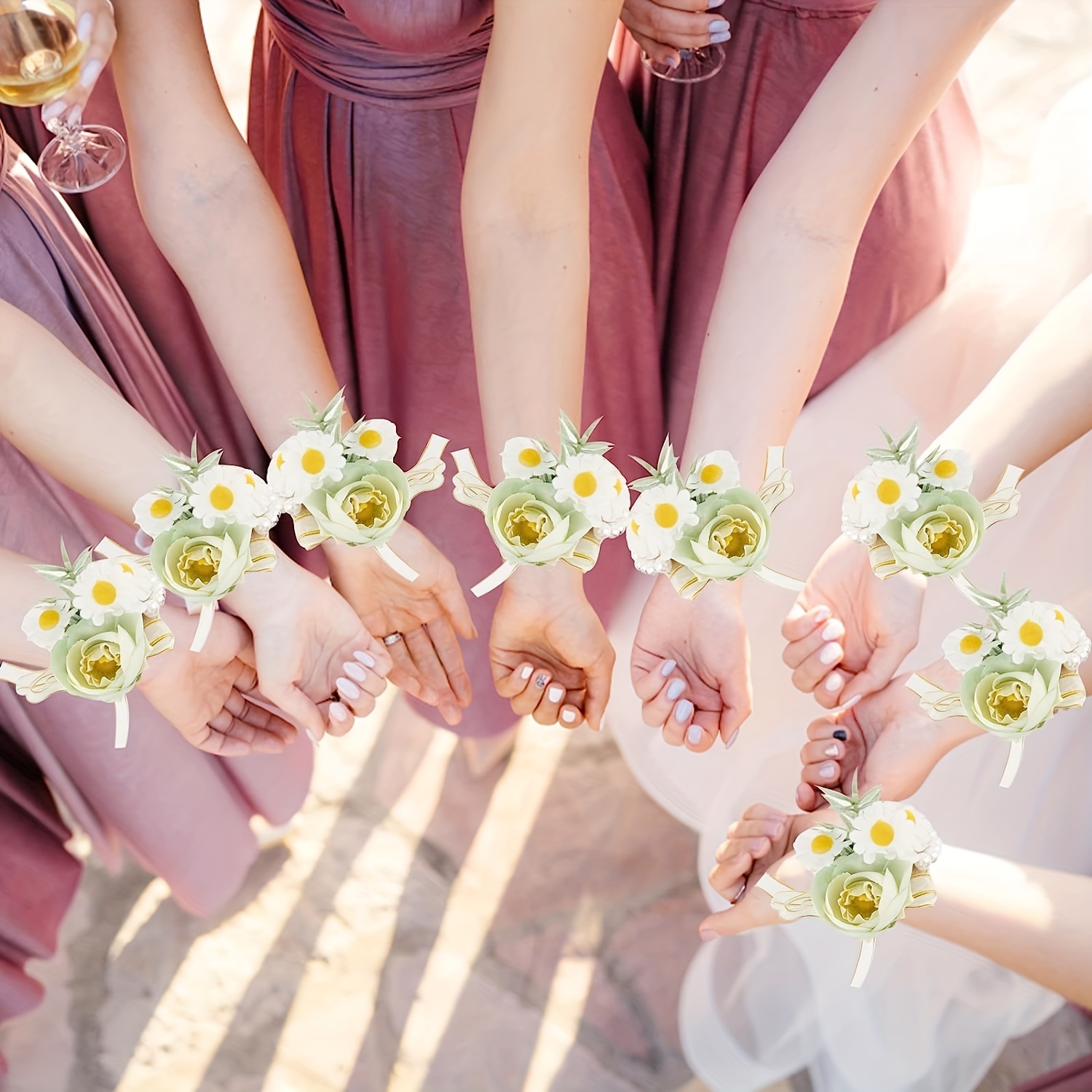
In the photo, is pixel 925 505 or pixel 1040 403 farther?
pixel 1040 403

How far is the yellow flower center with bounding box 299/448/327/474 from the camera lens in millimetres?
785

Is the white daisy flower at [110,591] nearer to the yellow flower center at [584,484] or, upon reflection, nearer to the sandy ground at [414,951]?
the yellow flower center at [584,484]

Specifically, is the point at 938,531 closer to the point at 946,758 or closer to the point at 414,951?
the point at 946,758

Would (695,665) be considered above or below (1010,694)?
above

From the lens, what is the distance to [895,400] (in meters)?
1.21

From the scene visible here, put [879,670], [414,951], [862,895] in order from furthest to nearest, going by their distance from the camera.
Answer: [414,951]
[879,670]
[862,895]

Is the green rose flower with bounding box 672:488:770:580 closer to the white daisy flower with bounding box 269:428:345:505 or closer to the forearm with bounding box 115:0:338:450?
the white daisy flower with bounding box 269:428:345:505

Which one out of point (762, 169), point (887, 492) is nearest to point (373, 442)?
point (887, 492)

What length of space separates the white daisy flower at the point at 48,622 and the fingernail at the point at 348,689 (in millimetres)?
313

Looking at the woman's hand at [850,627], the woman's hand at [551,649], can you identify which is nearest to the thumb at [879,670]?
the woman's hand at [850,627]

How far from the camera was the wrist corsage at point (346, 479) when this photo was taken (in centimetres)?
78

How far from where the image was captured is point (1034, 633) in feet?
2.48

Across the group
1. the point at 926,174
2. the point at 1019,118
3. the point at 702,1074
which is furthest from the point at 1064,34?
the point at 702,1074

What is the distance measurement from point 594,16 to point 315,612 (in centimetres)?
56
